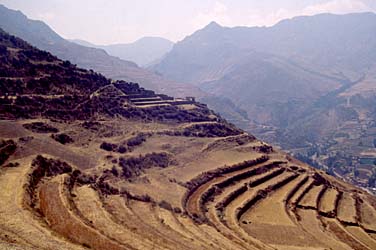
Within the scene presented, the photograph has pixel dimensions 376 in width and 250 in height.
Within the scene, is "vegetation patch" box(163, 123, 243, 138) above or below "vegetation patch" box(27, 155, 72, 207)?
above

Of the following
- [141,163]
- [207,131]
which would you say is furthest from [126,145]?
[207,131]

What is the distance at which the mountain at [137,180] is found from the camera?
129ft

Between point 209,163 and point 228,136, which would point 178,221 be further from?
point 228,136

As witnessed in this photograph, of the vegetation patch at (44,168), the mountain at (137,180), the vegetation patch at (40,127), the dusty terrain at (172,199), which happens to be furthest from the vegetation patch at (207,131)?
the vegetation patch at (44,168)

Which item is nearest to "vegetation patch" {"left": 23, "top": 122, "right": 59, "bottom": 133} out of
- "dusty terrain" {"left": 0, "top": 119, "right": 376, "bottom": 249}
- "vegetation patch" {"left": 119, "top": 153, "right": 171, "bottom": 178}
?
"dusty terrain" {"left": 0, "top": 119, "right": 376, "bottom": 249}

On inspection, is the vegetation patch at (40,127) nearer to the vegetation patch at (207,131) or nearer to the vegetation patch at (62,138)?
the vegetation patch at (62,138)

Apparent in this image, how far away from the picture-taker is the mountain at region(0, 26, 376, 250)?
39.2m

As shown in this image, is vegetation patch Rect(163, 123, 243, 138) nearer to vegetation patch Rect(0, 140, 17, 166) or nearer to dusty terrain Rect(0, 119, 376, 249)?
dusty terrain Rect(0, 119, 376, 249)

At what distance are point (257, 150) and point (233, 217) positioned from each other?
108 feet

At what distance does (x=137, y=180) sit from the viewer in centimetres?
6078

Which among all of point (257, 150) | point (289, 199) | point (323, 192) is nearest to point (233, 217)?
point (289, 199)

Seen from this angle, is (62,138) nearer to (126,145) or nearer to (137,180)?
(126,145)

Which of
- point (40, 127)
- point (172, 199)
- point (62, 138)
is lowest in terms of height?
point (172, 199)

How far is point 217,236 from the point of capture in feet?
152
